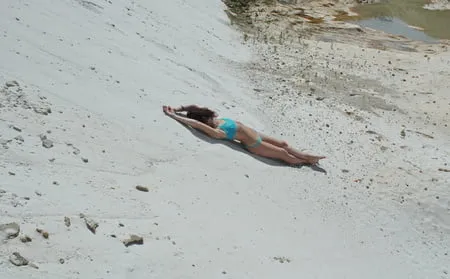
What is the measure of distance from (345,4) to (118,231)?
15.8 m

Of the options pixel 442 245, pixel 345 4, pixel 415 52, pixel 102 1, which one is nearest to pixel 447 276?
pixel 442 245

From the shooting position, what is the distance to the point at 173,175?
16.9 feet

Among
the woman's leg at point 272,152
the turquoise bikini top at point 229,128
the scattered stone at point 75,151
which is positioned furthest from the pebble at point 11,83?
the woman's leg at point 272,152

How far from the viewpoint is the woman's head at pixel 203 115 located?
6503mm

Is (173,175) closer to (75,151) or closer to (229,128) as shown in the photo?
(75,151)

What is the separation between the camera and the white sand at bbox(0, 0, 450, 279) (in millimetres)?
3768

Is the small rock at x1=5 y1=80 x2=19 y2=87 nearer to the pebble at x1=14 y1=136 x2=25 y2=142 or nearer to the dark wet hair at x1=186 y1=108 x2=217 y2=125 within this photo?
the pebble at x1=14 y1=136 x2=25 y2=142

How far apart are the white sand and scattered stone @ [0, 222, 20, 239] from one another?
5 centimetres

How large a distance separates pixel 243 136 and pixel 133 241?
3007 millimetres

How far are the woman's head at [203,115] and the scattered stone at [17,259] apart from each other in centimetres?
365

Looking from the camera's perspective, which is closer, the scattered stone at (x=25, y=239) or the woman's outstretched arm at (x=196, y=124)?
the scattered stone at (x=25, y=239)

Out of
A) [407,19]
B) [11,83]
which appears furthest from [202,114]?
[407,19]

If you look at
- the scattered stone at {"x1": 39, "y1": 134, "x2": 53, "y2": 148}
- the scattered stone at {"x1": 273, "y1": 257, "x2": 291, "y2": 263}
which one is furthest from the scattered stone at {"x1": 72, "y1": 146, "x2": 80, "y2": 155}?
the scattered stone at {"x1": 273, "y1": 257, "x2": 291, "y2": 263}

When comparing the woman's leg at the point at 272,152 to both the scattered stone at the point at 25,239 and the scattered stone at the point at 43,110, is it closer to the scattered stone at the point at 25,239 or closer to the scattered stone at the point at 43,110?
the scattered stone at the point at 43,110
